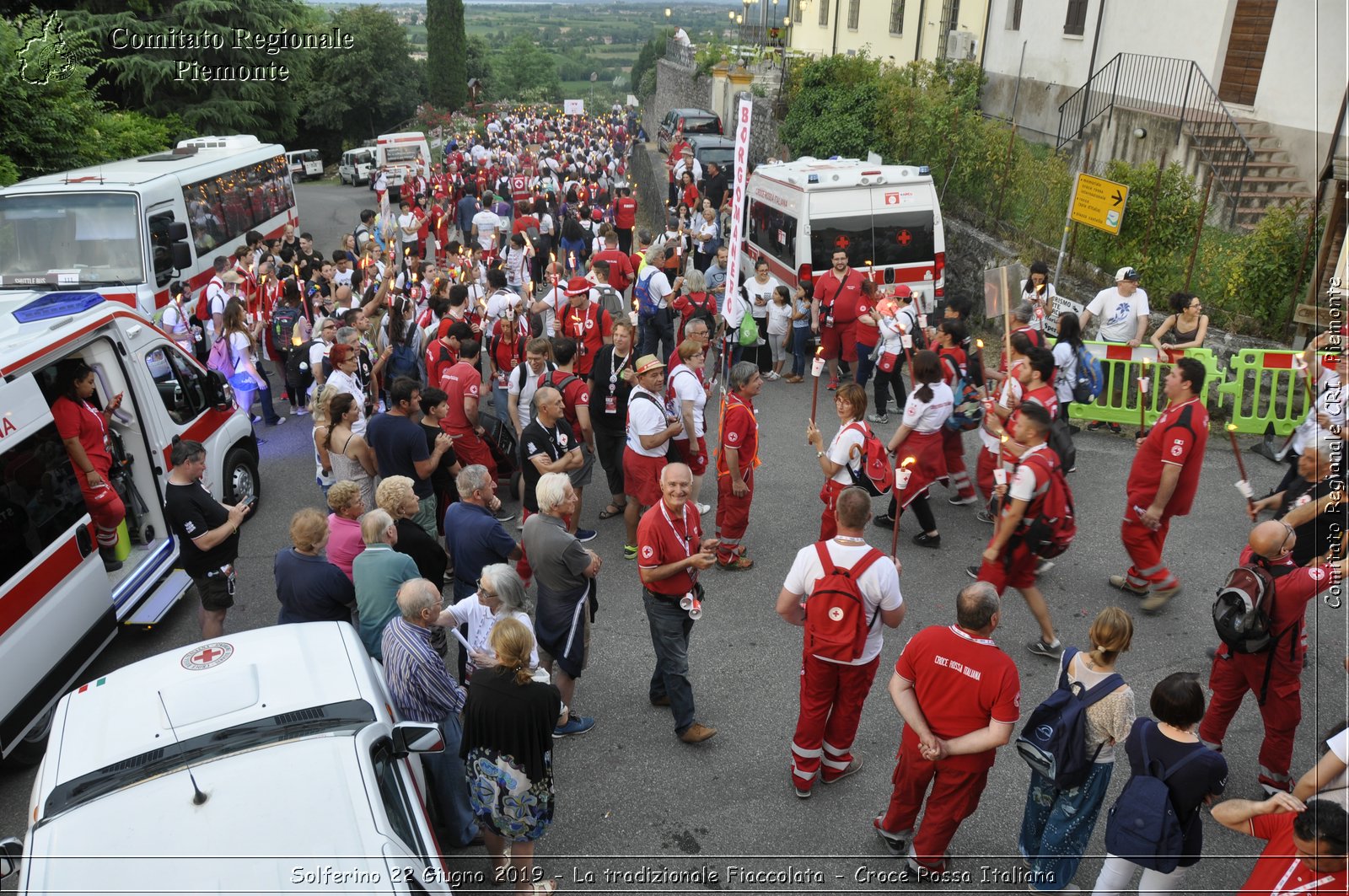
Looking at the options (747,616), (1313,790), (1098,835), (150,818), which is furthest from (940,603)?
(150,818)

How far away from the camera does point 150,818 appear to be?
3137 millimetres

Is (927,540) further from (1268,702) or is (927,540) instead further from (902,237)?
(902,237)

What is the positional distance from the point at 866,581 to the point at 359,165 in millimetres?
35746

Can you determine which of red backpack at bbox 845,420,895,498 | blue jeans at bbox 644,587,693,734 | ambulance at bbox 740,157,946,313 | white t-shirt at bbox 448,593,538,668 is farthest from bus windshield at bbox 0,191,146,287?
red backpack at bbox 845,420,895,498

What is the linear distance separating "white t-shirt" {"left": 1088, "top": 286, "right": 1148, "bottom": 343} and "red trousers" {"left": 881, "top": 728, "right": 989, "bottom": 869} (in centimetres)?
717

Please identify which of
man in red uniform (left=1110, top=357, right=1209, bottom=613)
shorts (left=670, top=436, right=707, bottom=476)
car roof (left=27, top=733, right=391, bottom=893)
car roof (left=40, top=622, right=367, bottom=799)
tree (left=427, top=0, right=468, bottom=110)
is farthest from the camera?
tree (left=427, top=0, right=468, bottom=110)

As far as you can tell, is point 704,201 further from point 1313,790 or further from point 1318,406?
point 1313,790

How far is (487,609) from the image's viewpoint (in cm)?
467

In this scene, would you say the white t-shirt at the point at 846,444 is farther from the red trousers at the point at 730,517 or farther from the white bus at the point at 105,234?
the white bus at the point at 105,234

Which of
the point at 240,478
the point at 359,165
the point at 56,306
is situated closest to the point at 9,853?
the point at 56,306

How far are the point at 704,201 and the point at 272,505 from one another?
9251 millimetres

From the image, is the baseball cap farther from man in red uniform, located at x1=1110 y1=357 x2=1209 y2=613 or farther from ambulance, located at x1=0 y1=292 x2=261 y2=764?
ambulance, located at x1=0 y1=292 x2=261 y2=764

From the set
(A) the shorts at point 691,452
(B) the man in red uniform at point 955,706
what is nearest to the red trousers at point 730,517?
(A) the shorts at point 691,452

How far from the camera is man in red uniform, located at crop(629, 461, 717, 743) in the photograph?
5.03 meters
